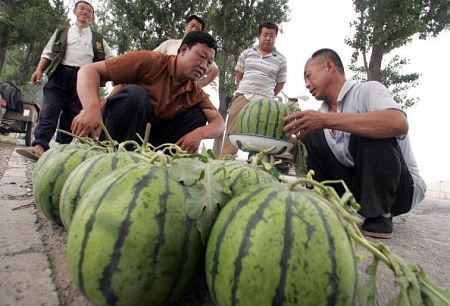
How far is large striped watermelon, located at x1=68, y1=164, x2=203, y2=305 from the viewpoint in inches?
34.6

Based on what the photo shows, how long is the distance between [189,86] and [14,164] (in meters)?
2.36

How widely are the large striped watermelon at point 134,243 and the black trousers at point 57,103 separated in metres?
3.82

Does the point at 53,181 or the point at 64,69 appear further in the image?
the point at 64,69

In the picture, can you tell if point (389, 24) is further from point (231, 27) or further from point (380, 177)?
point (380, 177)

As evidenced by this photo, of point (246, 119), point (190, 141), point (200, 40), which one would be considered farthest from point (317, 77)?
point (190, 141)

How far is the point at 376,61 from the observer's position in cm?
1168

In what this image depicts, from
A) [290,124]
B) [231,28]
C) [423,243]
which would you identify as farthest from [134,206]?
[231,28]

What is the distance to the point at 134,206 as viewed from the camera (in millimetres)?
922

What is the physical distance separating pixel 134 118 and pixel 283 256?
230 cm

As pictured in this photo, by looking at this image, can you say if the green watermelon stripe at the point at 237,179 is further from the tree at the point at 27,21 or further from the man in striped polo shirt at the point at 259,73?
the tree at the point at 27,21

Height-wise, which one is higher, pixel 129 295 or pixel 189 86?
pixel 189 86

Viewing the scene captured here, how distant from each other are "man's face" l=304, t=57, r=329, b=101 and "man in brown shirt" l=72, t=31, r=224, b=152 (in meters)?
0.84

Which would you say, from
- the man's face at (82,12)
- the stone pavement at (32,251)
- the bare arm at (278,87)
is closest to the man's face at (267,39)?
the bare arm at (278,87)

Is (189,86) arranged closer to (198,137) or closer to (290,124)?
(198,137)
